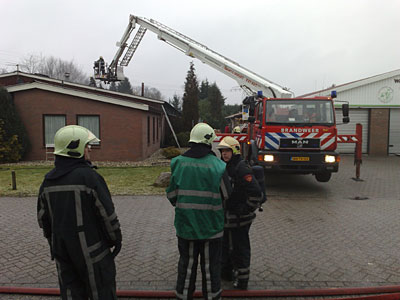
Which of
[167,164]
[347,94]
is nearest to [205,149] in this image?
[167,164]

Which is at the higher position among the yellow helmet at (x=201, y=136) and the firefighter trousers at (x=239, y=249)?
the yellow helmet at (x=201, y=136)

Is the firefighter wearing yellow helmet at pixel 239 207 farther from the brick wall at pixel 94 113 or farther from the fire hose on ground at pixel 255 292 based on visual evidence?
the brick wall at pixel 94 113

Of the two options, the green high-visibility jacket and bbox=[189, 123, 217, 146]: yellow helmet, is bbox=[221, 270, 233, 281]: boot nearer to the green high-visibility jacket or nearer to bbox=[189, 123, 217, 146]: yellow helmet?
the green high-visibility jacket

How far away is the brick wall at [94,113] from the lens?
52.7 feet

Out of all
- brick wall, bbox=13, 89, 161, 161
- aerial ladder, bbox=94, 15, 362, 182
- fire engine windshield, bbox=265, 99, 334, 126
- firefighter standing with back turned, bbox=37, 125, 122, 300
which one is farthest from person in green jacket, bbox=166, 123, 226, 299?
brick wall, bbox=13, 89, 161, 161

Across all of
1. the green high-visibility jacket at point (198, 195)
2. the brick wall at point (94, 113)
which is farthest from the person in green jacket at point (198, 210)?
the brick wall at point (94, 113)

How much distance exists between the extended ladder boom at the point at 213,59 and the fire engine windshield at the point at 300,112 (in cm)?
186

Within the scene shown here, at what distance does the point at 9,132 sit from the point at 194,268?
15016mm

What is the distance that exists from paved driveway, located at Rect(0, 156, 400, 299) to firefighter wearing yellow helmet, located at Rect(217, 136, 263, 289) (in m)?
0.33

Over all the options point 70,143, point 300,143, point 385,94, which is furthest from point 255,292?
point 385,94

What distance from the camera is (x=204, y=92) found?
6391cm

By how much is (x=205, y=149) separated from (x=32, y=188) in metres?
8.25

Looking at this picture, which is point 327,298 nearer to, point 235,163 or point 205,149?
point 235,163

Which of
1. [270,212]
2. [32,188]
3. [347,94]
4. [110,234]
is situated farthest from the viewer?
[347,94]
